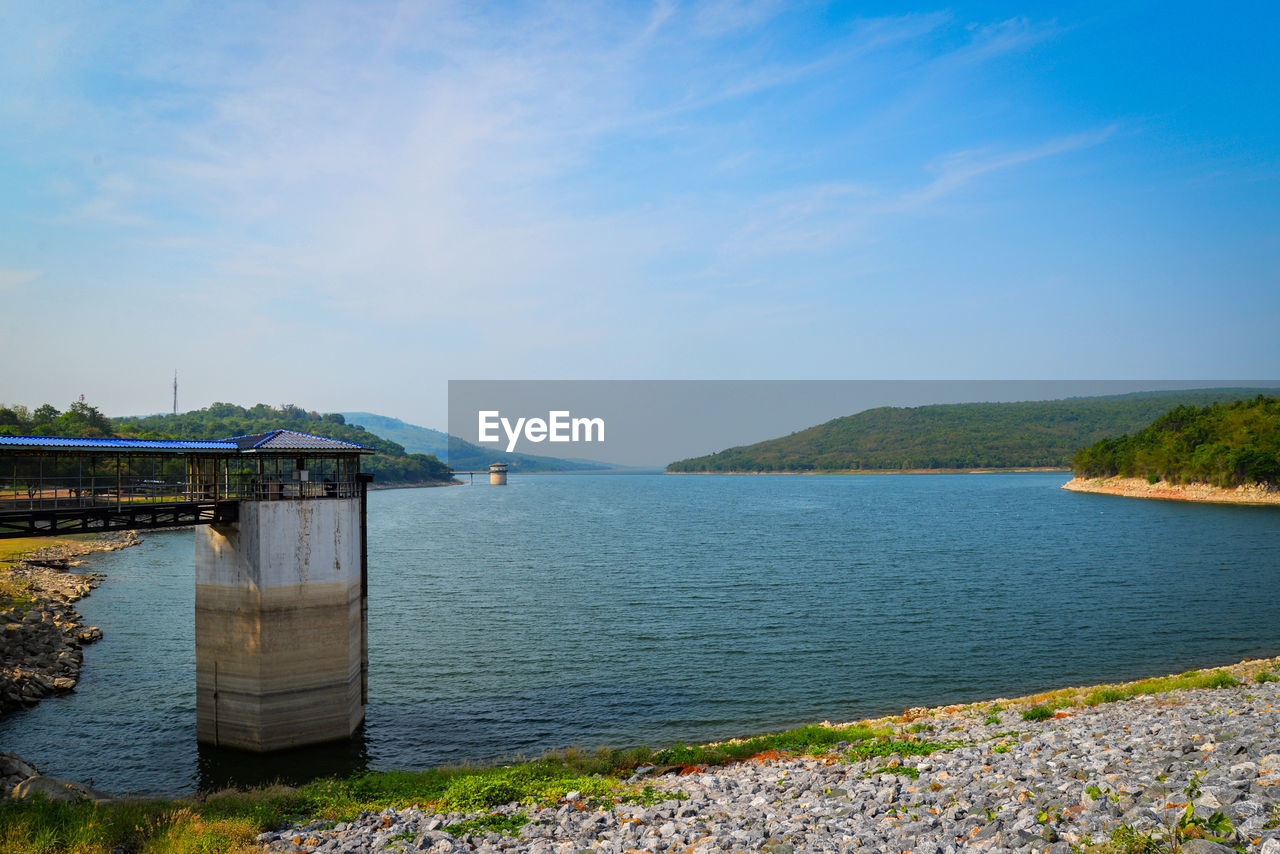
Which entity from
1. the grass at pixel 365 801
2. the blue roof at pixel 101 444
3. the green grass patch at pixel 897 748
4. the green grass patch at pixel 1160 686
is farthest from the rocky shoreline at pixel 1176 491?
the blue roof at pixel 101 444

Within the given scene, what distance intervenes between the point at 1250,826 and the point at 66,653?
→ 36.8 m

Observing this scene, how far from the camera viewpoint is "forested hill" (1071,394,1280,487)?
324 ft

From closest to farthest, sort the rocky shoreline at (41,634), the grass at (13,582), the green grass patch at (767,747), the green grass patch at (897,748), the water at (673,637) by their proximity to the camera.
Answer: the green grass patch at (897,748) < the green grass patch at (767,747) < the water at (673,637) < the rocky shoreline at (41,634) < the grass at (13,582)

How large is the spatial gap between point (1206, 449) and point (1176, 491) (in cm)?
747

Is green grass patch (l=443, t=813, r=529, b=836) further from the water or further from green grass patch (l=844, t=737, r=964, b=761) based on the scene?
the water

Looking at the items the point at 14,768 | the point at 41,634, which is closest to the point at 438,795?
the point at 14,768

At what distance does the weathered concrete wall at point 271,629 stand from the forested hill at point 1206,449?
121 meters

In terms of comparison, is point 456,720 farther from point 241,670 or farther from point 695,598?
point 695,598

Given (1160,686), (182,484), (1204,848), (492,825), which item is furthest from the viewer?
(1160,686)

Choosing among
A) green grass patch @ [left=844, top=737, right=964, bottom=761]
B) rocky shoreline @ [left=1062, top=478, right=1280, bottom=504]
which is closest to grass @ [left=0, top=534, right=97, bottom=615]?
green grass patch @ [left=844, top=737, right=964, bottom=761]

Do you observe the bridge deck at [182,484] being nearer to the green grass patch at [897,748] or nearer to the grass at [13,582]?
the grass at [13,582]

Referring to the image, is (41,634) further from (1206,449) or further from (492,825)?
(1206,449)

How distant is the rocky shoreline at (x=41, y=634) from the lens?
24.8 m

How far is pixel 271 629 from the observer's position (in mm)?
19312
